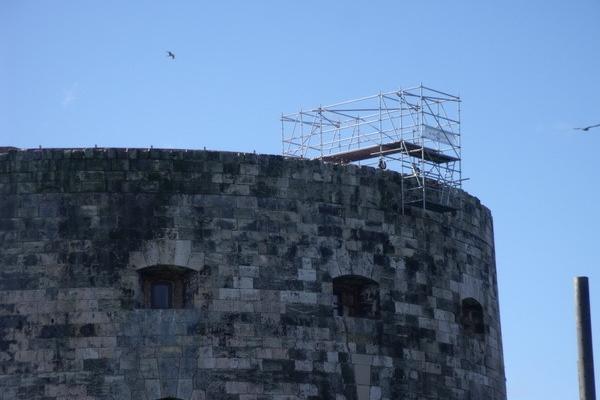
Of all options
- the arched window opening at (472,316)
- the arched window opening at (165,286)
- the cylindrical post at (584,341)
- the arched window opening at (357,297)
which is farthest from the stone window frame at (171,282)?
the cylindrical post at (584,341)

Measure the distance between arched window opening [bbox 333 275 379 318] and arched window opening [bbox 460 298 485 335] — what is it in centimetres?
260

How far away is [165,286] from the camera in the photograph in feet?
90.4

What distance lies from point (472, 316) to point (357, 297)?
10.1 ft

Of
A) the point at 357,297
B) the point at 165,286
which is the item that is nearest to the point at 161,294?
the point at 165,286

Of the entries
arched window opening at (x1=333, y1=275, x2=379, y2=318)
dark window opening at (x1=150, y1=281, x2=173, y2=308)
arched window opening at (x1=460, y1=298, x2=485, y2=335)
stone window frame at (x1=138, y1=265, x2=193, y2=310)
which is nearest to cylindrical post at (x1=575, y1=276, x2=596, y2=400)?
arched window opening at (x1=460, y1=298, x2=485, y2=335)

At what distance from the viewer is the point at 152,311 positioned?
27.0 m

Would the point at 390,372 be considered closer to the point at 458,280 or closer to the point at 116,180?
the point at 458,280

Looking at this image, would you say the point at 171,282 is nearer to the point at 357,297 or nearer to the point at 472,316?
the point at 357,297

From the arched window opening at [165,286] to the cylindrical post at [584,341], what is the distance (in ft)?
21.6

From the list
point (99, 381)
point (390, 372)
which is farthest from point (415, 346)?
point (99, 381)

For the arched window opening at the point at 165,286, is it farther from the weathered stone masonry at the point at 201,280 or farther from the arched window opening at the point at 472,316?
the arched window opening at the point at 472,316

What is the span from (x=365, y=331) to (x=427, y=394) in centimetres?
164

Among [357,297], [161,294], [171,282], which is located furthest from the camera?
[357,297]

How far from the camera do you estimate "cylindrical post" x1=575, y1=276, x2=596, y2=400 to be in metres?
27.3
